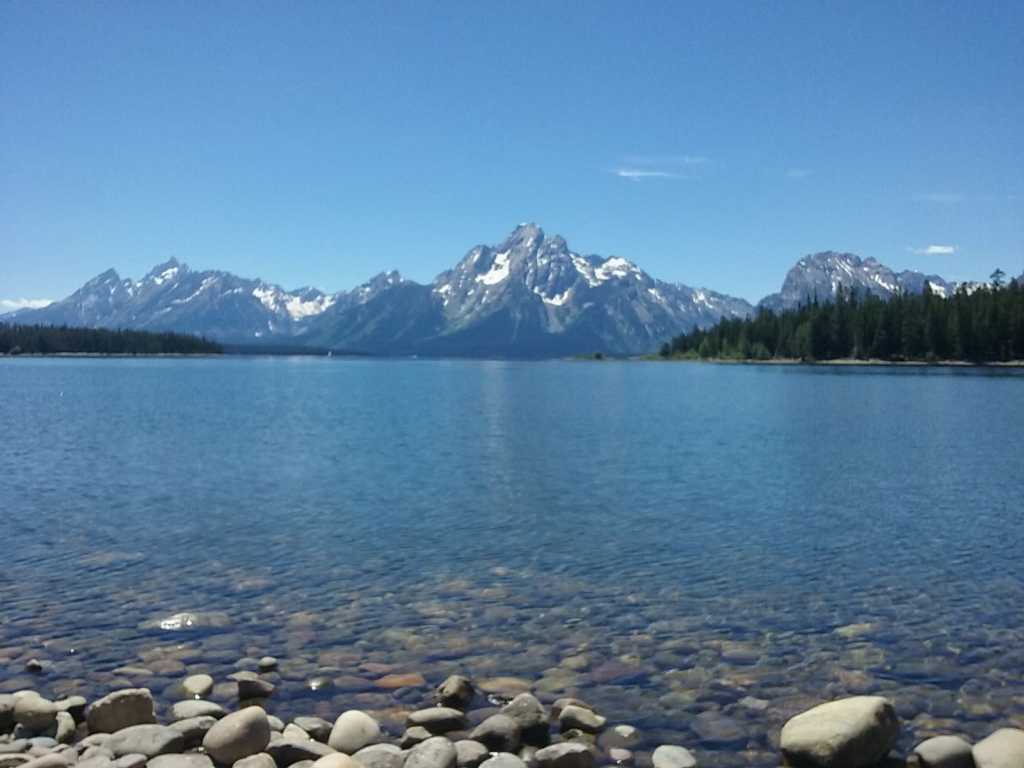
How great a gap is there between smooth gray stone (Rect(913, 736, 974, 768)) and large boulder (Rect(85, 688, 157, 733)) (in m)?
12.4

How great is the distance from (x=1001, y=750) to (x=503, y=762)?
7.39 meters

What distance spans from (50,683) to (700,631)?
44.7 ft

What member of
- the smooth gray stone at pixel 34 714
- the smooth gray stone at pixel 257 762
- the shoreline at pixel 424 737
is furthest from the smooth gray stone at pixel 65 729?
the smooth gray stone at pixel 257 762

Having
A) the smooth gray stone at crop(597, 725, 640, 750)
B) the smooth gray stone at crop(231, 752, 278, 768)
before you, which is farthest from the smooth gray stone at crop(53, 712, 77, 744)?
the smooth gray stone at crop(597, 725, 640, 750)

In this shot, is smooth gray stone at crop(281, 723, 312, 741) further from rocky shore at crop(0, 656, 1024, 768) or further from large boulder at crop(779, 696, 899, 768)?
large boulder at crop(779, 696, 899, 768)

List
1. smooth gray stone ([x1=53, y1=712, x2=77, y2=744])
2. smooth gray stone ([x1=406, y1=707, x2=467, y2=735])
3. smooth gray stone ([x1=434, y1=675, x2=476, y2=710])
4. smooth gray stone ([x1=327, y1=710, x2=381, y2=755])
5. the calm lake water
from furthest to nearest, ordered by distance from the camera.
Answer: the calm lake water < smooth gray stone ([x1=434, y1=675, x2=476, y2=710]) < smooth gray stone ([x1=406, y1=707, x2=467, y2=735]) < smooth gray stone ([x1=53, y1=712, x2=77, y2=744]) < smooth gray stone ([x1=327, y1=710, x2=381, y2=755])

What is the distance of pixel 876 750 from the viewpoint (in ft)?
41.5

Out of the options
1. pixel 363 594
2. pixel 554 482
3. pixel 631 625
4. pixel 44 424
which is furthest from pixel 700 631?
pixel 44 424

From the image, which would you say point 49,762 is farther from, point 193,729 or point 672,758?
point 672,758

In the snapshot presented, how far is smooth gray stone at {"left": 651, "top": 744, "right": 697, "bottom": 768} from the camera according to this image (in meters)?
12.3

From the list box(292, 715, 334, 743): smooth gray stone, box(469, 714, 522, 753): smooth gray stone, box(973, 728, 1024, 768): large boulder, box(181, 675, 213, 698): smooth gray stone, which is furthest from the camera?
box(181, 675, 213, 698): smooth gray stone

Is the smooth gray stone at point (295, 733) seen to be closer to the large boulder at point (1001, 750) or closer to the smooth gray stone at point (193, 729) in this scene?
the smooth gray stone at point (193, 729)

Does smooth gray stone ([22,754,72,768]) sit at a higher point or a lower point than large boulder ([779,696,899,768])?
higher

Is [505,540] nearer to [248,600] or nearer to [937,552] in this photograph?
[248,600]
